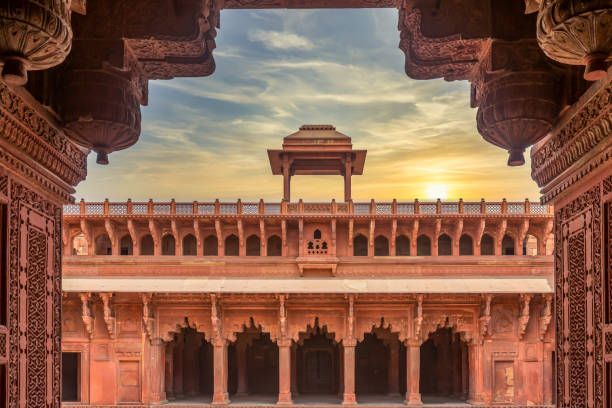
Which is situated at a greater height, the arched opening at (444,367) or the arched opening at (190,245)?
the arched opening at (190,245)

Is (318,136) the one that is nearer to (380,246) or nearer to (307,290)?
(380,246)

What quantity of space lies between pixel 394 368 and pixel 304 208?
5.46 meters

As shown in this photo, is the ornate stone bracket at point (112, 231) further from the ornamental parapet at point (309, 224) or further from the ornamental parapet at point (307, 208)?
the ornamental parapet at point (307, 208)

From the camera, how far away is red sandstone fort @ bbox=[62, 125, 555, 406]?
17281mm

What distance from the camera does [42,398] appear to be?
14.0 feet

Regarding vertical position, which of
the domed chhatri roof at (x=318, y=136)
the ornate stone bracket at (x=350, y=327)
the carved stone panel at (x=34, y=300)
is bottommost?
the ornate stone bracket at (x=350, y=327)

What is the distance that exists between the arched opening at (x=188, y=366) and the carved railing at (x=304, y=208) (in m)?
3.56

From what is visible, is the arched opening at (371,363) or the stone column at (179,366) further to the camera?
the arched opening at (371,363)

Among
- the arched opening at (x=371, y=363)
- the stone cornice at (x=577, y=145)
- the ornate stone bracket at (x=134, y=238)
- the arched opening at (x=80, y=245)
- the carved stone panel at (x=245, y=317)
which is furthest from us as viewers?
the arched opening at (x=371, y=363)

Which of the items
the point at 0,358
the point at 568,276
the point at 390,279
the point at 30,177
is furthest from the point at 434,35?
the point at 390,279

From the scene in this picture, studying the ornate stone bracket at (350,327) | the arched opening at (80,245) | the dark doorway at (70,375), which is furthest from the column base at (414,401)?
the arched opening at (80,245)

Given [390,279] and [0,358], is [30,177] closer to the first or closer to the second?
[0,358]

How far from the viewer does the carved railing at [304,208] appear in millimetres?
18250

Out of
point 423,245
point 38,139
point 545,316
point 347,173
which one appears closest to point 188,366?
point 347,173
